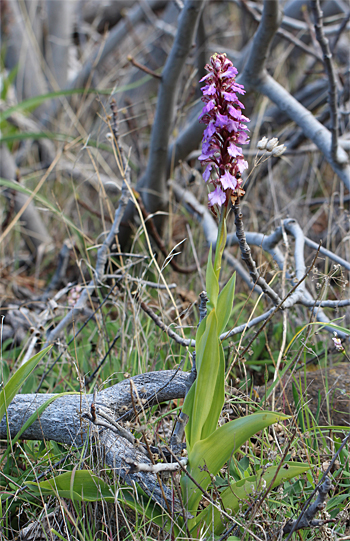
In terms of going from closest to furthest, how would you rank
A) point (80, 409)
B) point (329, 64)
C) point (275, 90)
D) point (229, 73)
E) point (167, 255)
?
point (229, 73) → point (80, 409) → point (329, 64) → point (275, 90) → point (167, 255)

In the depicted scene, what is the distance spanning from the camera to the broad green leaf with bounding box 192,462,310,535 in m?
0.86

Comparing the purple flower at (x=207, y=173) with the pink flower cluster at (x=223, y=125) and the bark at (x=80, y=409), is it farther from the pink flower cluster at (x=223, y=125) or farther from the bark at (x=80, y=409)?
the bark at (x=80, y=409)

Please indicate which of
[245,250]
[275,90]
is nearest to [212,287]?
[245,250]

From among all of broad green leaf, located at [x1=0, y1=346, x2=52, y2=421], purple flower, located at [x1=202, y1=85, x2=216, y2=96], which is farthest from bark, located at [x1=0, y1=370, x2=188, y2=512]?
purple flower, located at [x1=202, y1=85, x2=216, y2=96]

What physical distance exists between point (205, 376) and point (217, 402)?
0.22ft

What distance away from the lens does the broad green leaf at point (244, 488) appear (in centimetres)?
86

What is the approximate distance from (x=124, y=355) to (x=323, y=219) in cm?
202

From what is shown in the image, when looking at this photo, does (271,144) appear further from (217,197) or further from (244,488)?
(244,488)

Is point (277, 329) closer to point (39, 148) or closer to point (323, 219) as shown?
point (323, 219)

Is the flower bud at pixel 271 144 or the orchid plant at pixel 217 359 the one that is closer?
the orchid plant at pixel 217 359

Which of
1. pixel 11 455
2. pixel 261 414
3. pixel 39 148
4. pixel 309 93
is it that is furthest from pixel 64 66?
pixel 261 414

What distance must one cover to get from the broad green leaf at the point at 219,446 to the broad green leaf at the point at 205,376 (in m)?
0.04

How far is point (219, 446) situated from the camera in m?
0.86

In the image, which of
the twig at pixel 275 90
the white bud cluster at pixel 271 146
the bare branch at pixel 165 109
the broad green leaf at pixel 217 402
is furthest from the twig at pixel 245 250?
the bare branch at pixel 165 109
